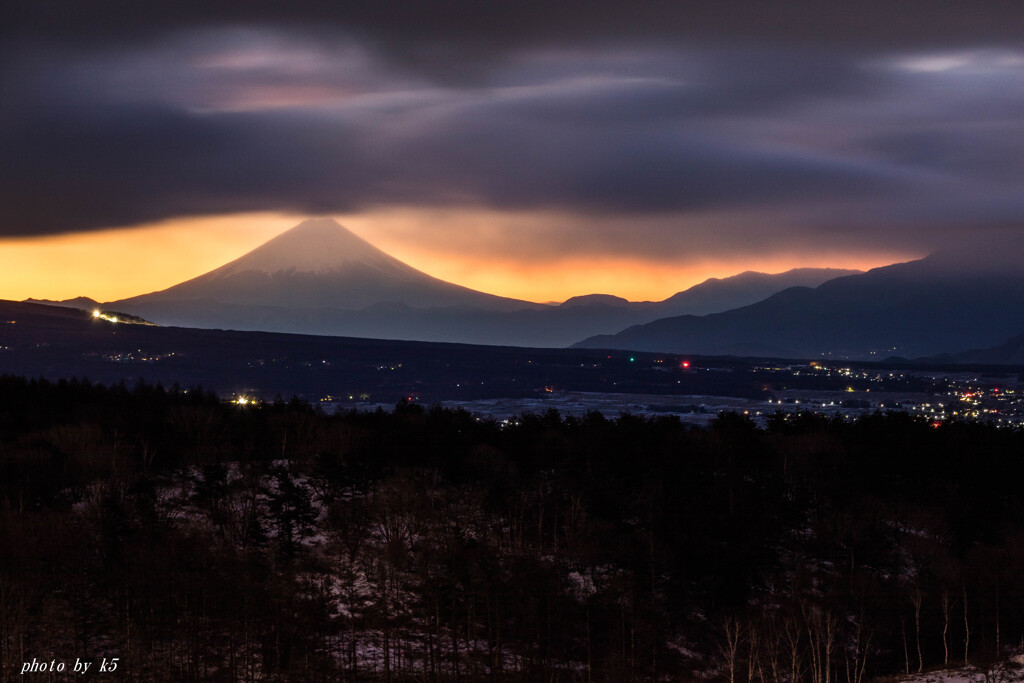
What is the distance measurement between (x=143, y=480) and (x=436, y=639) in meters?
29.9

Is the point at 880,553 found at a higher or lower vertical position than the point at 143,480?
lower

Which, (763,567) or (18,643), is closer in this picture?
(18,643)

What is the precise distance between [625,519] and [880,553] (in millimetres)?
20670

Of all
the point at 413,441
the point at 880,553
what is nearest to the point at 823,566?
the point at 880,553

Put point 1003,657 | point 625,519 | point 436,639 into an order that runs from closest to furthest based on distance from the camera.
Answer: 1. point 1003,657
2. point 436,639
3. point 625,519

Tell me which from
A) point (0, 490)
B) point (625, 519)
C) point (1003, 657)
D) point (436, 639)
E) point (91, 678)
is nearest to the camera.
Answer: point (91, 678)

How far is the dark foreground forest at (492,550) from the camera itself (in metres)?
67.3

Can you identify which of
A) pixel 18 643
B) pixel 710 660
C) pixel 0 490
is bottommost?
pixel 710 660

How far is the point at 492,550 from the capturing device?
82.2 meters

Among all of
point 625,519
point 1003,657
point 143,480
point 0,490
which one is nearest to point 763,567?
point 625,519

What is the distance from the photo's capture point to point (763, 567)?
8512 cm

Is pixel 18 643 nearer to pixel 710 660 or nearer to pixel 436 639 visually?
pixel 436 639

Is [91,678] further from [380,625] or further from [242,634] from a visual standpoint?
[380,625]

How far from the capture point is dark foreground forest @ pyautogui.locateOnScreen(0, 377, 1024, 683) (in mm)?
67312
